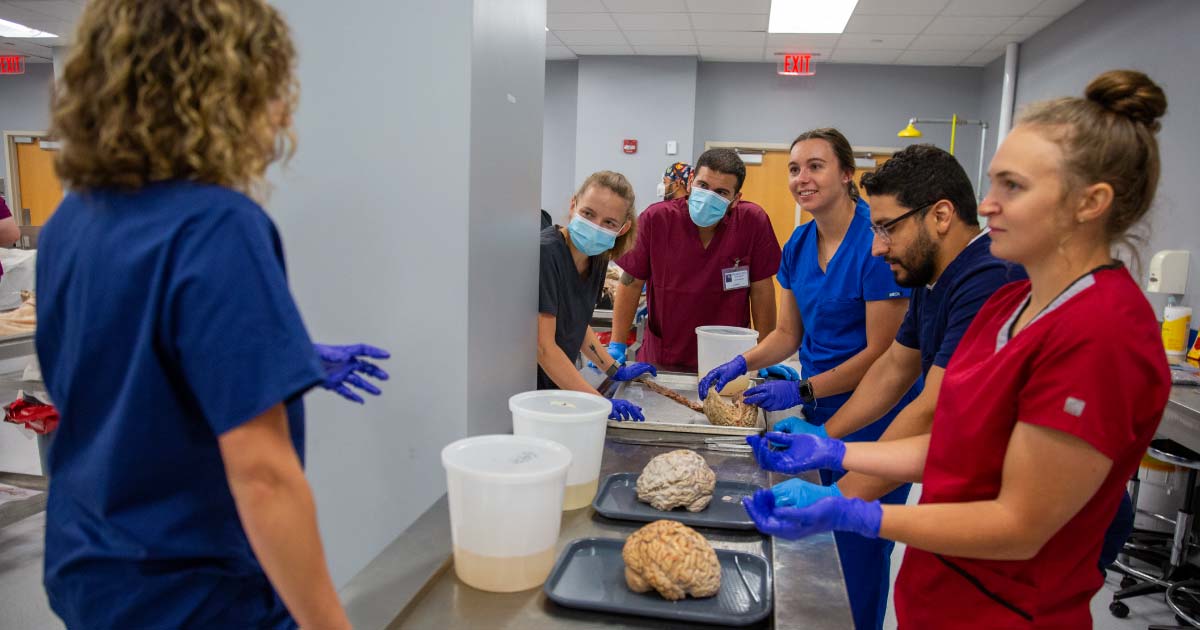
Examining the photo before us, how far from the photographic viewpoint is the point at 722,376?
225 cm

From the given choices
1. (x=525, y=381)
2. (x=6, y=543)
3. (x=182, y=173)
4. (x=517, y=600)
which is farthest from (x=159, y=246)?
(x=6, y=543)

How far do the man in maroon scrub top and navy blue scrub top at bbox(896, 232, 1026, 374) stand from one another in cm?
137

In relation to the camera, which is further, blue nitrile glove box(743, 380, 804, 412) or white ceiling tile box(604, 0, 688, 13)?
white ceiling tile box(604, 0, 688, 13)

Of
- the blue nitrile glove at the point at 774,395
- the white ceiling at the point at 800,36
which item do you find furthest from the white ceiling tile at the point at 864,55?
the blue nitrile glove at the point at 774,395

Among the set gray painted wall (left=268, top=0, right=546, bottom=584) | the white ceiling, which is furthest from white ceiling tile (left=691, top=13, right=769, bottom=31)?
gray painted wall (left=268, top=0, right=546, bottom=584)

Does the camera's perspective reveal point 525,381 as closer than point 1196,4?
Yes

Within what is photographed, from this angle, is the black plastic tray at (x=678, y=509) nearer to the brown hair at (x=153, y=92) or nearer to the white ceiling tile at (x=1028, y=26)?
the brown hair at (x=153, y=92)

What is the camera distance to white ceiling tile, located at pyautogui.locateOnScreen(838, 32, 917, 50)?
6.10 metres

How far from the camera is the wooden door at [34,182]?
8.79 meters

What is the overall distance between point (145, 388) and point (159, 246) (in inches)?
5.5

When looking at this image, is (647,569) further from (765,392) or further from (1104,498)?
(765,392)

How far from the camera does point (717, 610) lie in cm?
103

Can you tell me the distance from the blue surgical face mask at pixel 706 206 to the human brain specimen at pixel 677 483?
5.25ft

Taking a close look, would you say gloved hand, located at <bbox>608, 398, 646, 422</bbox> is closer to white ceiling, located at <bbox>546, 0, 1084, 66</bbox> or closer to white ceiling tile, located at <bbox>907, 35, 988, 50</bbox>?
white ceiling, located at <bbox>546, 0, 1084, 66</bbox>
